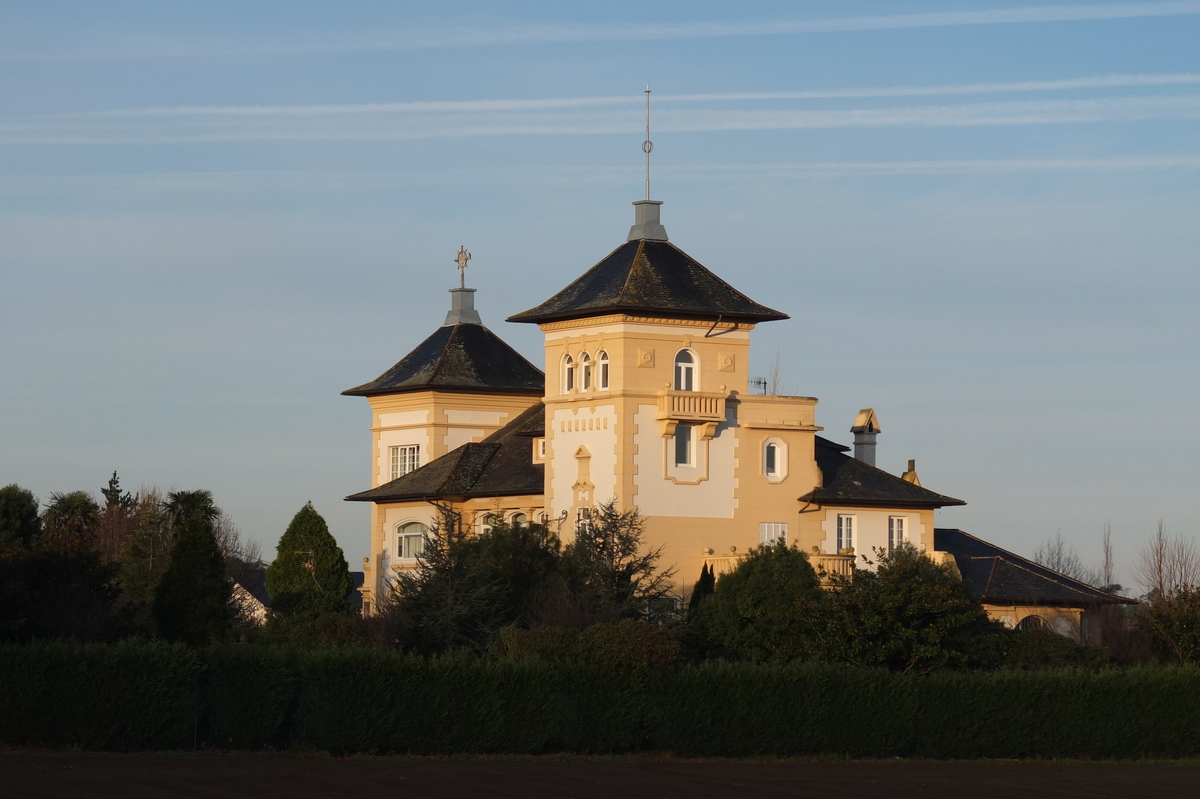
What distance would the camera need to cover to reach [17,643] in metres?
47.3

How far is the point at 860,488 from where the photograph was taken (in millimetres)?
68688

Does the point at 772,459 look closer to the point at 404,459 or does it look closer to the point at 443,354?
the point at 443,354

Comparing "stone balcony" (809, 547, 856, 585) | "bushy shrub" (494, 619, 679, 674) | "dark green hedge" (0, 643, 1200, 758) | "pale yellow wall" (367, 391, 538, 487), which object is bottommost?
"dark green hedge" (0, 643, 1200, 758)

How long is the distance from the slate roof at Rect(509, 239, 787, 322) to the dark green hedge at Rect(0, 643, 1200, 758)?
18.9 metres

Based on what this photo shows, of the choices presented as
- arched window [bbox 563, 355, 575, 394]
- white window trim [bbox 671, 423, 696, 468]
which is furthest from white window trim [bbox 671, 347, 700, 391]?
arched window [bbox 563, 355, 575, 394]

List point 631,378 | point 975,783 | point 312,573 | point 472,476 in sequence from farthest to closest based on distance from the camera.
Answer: point 312,573, point 472,476, point 631,378, point 975,783

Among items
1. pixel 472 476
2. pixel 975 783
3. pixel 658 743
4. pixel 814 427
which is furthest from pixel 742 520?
pixel 975 783

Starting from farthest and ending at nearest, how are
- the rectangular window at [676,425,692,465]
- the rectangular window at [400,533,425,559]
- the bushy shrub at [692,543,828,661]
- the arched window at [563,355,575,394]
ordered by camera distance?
the rectangular window at [400,533,425,559], the arched window at [563,355,575,394], the rectangular window at [676,425,692,465], the bushy shrub at [692,543,828,661]

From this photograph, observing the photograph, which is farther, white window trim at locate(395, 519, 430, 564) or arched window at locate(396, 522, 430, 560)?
white window trim at locate(395, 519, 430, 564)

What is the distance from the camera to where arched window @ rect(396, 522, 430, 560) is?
240ft

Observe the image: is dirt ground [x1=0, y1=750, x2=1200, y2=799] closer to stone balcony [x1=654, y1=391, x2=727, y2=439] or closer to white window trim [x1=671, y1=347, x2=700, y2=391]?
stone balcony [x1=654, y1=391, x2=727, y2=439]

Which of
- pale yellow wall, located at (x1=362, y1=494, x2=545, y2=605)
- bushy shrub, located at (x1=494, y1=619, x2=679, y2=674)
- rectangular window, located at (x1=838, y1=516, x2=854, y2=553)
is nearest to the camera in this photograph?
bushy shrub, located at (x1=494, y1=619, x2=679, y2=674)

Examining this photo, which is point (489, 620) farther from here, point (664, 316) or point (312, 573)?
point (312, 573)

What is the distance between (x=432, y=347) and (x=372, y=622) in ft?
90.1
